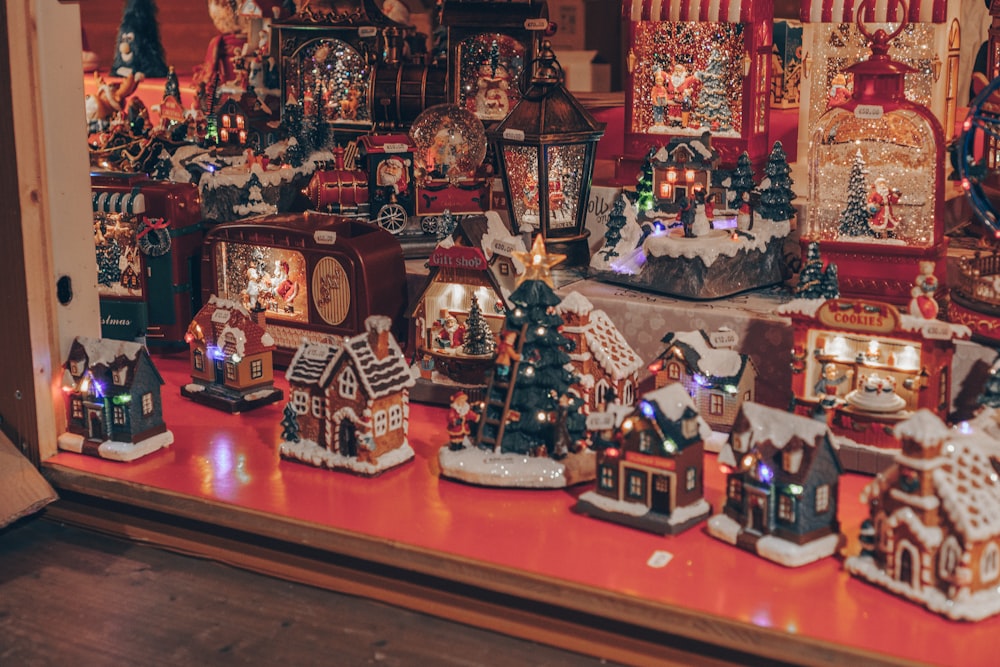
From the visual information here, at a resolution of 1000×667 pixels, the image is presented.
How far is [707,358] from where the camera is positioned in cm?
496

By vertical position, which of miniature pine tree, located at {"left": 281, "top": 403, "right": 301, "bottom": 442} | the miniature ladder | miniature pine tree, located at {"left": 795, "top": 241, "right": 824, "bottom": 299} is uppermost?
miniature pine tree, located at {"left": 795, "top": 241, "right": 824, "bottom": 299}

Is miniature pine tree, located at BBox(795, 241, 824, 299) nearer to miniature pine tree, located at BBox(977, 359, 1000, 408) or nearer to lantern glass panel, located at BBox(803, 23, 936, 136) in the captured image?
miniature pine tree, located at BBox(977, 359, 1000, 408)

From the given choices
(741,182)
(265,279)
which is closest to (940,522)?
(741,182)

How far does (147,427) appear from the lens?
17.0 feet

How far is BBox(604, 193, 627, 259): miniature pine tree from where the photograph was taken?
19.3 ft

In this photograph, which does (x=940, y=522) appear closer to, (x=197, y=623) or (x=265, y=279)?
(x=197, y=623)

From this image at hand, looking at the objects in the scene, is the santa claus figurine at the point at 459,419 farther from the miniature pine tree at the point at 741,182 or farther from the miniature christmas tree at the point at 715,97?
the miniature christmas tree at the point at 715,97

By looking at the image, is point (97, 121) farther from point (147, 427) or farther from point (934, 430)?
point (934, 430)

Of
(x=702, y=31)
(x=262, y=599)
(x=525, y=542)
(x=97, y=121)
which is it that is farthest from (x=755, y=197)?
(x=97, y=121)

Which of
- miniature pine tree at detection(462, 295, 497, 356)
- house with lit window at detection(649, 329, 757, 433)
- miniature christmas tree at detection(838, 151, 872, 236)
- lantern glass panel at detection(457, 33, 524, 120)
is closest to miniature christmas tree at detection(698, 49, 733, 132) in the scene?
lantern glass panel at detection(457, 33, 524, 120)

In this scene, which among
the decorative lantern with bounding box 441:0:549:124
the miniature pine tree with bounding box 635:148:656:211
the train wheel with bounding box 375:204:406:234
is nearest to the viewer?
the miniature pine tree with bounding box 635:148:656:211

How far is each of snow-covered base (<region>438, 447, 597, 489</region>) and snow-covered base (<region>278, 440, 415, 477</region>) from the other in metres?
0.22

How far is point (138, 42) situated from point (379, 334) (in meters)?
7.30

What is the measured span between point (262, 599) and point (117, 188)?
2615 millimetres
